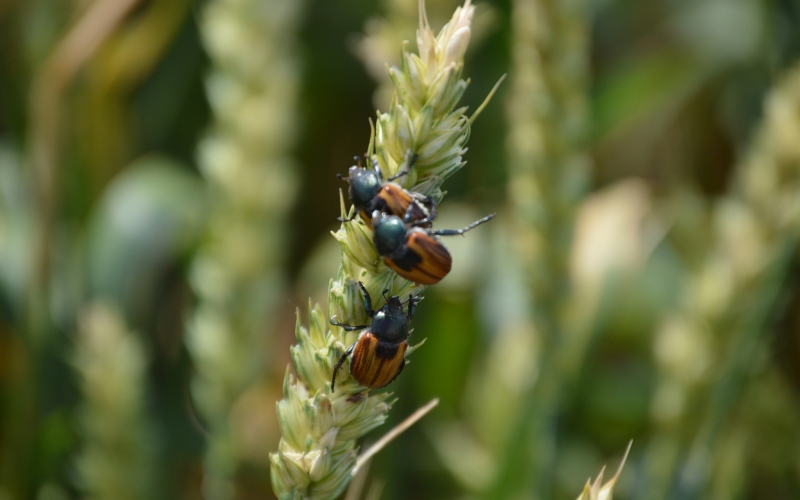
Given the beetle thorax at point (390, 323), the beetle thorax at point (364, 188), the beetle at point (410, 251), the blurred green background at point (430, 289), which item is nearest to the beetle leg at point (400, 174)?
the beetle at point (410, 251)

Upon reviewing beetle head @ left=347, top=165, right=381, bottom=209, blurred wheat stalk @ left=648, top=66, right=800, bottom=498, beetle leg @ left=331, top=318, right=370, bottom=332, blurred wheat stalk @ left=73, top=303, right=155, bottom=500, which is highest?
beetle head @ left=347, top=165, right=381, bottom=209

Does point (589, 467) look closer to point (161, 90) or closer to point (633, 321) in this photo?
point (633, 321)

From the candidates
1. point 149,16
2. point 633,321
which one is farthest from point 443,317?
point 149,16

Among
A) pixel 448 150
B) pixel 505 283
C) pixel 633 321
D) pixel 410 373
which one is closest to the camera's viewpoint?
pixel 448 150

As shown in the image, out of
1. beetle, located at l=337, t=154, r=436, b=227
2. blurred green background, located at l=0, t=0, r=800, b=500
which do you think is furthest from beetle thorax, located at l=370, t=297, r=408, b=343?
blurred green background, located at l=0, t=0, r=800, b=500

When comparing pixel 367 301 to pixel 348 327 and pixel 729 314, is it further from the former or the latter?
pixel 729 314

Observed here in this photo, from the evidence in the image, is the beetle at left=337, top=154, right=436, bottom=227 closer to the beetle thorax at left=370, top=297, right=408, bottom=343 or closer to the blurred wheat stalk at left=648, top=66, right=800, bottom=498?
the beetle thorax at left=370, top=297, right=408, bottom=343

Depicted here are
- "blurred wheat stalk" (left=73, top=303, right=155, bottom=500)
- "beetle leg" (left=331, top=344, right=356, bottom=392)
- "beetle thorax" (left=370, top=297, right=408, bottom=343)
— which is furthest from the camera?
"blurred wheat stalk" (left=73, top=303, right=155, bottom=500)

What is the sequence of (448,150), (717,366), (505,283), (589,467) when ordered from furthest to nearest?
(505,283) → (589,467) → (717,366) → (448,150)
